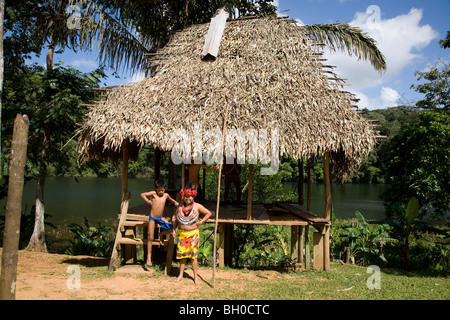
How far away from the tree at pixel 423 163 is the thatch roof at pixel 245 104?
3.15 m

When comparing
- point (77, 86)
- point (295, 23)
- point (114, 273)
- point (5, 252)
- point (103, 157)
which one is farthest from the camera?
point (77, 86)

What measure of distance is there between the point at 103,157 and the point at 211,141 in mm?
3002

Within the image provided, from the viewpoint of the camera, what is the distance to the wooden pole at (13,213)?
3082 mm

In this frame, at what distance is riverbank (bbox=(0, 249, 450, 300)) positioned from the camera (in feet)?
13.5

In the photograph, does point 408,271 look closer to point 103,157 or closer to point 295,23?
point 295,23

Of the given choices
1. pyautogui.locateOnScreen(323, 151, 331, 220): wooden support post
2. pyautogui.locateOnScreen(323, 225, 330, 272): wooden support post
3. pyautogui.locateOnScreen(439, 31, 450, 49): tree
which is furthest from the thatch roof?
pyautogui.locateOnScreen(439, 31, 450, 49): tree

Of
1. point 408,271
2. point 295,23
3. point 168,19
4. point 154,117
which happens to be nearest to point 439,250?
point 408,271

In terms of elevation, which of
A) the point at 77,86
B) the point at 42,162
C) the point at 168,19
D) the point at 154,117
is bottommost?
the point at 42,162

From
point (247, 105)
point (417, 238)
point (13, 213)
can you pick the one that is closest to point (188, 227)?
point (13, 213)

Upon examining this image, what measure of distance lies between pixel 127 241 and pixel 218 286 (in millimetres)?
1601

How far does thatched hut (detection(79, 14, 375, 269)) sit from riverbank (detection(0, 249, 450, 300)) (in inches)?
38.1

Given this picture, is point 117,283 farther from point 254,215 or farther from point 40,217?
point 40,217

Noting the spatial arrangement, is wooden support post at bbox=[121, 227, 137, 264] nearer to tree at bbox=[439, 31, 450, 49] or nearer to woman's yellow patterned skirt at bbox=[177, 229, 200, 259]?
woman's yellow patterned skirt at bbox=[177, 229, 200, 259]

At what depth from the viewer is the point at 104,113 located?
5656mm
